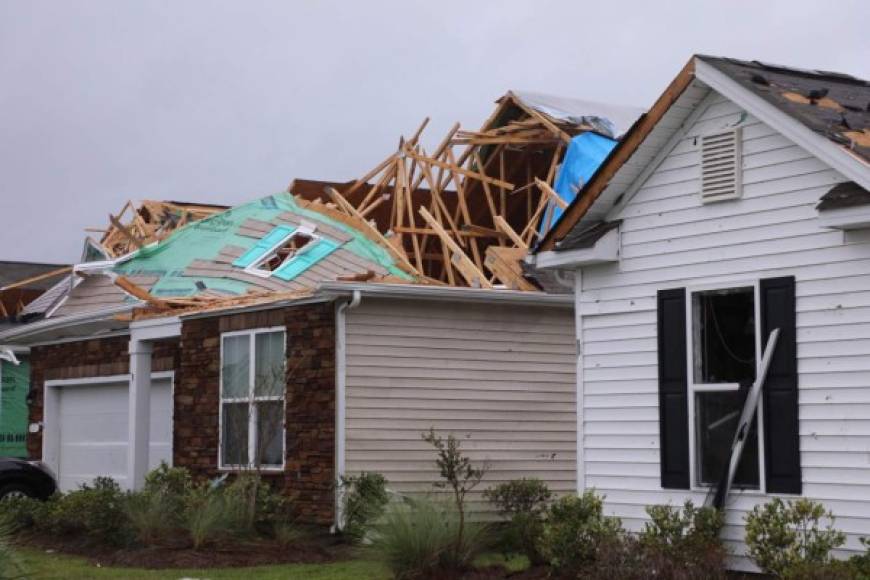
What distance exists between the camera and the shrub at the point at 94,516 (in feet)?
57.5

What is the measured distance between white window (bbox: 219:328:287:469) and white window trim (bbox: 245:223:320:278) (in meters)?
2.08

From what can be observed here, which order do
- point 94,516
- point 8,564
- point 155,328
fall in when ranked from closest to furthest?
1. point 8,564
2. point 94,516
3. point 155,328

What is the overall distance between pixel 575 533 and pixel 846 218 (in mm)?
3817

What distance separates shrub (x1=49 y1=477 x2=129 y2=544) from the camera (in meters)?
17.5

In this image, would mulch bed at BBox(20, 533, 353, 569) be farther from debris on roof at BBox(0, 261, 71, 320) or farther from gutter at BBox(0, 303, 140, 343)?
debris on roof at BBox(0, 261, 71, 320)

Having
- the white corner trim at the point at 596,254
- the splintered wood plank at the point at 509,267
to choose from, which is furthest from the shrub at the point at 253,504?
the white corner trim at the point at 596,254

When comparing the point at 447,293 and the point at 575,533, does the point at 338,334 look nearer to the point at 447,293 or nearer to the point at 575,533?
the point at 447,293

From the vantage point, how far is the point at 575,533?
502 inches

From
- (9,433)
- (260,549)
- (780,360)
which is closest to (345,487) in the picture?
(260,549)

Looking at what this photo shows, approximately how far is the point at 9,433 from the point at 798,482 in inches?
845

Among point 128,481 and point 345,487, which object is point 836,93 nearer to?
point 345,487

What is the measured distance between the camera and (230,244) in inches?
870

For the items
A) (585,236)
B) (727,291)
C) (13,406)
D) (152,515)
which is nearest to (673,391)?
(727,291)

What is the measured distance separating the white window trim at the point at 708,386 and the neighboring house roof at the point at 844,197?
113 cm
